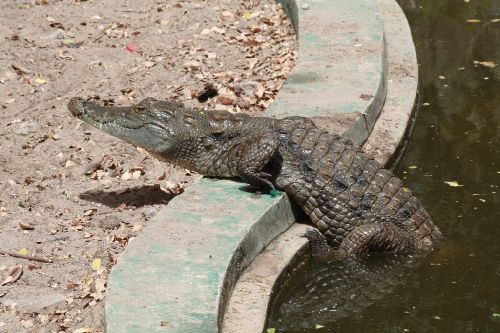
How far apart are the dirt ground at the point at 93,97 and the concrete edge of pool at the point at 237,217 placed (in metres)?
0.36

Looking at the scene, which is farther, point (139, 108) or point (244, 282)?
point (139, 108)

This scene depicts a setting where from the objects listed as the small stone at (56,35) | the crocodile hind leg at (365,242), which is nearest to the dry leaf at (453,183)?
the crocodile hind leg at (365,242)

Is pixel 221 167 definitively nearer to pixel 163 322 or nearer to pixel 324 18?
pixel 163 322

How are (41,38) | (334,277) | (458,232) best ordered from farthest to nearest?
(41,38), (458,232), (334,277)

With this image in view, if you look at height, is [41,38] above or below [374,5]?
below

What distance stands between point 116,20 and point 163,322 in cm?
503

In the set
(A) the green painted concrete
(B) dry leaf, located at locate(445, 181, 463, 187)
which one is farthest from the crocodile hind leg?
(B) dry leaf, located at locate(445, 181, 463, 187)

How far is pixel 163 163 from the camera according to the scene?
6.70 meters

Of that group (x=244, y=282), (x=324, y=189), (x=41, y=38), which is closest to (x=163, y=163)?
(x=324, y=189)

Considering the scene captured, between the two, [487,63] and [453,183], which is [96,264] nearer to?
[453,183]

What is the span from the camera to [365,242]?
5.92m

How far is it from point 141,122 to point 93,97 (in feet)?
4.22

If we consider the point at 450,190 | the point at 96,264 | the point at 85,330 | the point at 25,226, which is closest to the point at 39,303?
the point at 85,330

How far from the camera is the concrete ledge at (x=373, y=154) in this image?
498 cm
